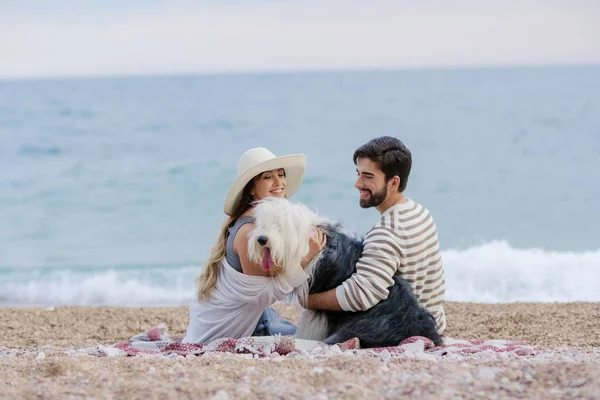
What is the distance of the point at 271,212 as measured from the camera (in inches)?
205

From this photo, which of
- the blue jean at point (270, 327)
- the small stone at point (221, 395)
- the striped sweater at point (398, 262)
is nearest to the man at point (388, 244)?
the striped sweater at point (398, 262)

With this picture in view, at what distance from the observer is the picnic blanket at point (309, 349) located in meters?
5.30

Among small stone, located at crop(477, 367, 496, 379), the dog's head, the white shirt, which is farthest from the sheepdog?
small stone, located at crop(477, 367, 496, 379)

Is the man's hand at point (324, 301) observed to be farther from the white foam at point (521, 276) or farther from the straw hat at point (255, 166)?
the white foam at point (521, 276)

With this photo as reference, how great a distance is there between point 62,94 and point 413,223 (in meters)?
32.0

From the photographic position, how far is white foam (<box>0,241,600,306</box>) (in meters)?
11.3

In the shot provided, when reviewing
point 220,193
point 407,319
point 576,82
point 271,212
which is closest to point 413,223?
point 407,319

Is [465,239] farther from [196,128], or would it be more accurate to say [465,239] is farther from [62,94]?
[62,94]

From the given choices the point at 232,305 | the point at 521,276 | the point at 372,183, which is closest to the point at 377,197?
the point at 372,183

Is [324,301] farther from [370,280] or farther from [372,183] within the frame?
[372,183]

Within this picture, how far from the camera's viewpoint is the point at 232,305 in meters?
5.83

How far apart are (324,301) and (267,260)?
1.56 ft

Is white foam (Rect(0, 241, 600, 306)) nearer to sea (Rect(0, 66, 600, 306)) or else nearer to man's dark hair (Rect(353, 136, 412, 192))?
sea (Rect(0, 66, 600, 306))

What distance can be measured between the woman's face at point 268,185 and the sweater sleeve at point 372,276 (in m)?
0.80
